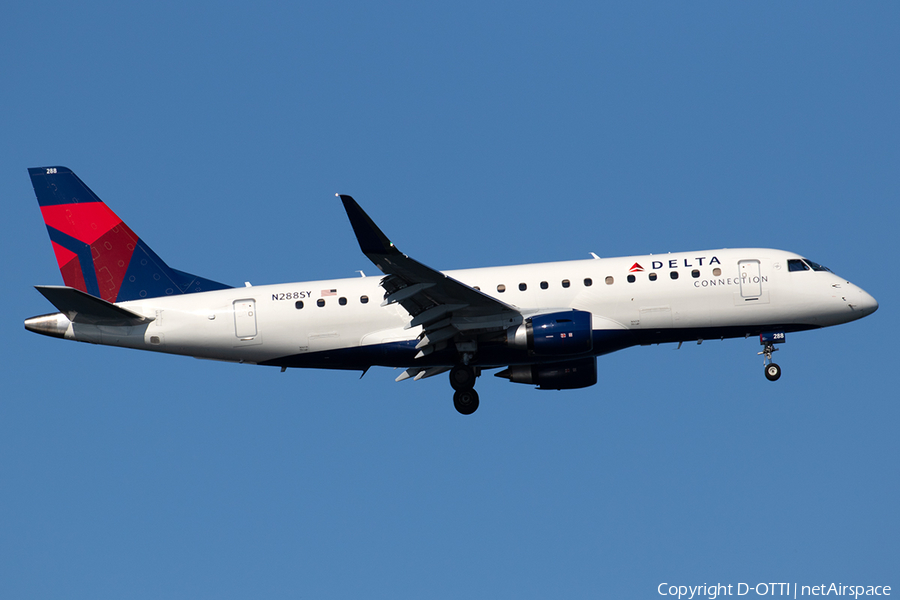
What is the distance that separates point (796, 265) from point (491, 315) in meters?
→ 11.3

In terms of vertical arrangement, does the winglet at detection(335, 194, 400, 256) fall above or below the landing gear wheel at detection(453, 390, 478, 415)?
above

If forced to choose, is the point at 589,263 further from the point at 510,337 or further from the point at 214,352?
the point at 214,352

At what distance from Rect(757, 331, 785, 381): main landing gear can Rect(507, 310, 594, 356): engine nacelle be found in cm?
683

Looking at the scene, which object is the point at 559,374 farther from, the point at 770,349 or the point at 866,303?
the point at 866,303

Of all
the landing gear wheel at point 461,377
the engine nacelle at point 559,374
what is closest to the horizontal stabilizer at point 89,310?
the landing gear wheel at point 461,377

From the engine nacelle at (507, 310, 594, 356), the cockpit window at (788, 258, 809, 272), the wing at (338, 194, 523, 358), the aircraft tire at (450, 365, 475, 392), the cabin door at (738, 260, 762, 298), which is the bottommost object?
the aircraft tire at (450, 365, 475, 392)

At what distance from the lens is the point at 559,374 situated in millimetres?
35906

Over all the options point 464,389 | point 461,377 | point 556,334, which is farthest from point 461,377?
point 556,334

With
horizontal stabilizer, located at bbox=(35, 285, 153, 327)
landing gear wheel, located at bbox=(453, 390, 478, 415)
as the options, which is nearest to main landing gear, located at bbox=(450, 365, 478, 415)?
landing gear wheel, located at bbox=(453, 390, 478, 415)

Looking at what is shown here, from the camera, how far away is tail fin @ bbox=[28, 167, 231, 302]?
35500 mm

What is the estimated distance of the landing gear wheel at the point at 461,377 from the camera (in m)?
34.3

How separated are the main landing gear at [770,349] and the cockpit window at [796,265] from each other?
7.68ft

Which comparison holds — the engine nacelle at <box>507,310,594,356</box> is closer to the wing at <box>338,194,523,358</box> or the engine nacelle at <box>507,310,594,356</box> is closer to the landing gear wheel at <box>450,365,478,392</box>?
the wing at <box>338,194,523,358</box>

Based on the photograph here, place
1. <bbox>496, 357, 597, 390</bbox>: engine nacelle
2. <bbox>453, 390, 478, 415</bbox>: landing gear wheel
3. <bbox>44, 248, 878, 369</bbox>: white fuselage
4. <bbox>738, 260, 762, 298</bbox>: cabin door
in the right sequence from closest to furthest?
<bbox>44, 248, 878, 369</bbox>: white fuselage, <bbox>738, 260, 762, 298</bbox>: cabin door, <bbox>453, 390, 478, 415</bbox>: landing gear wheel, <bbox>496, 357, 597, 390</bbox>: engine nacelle
